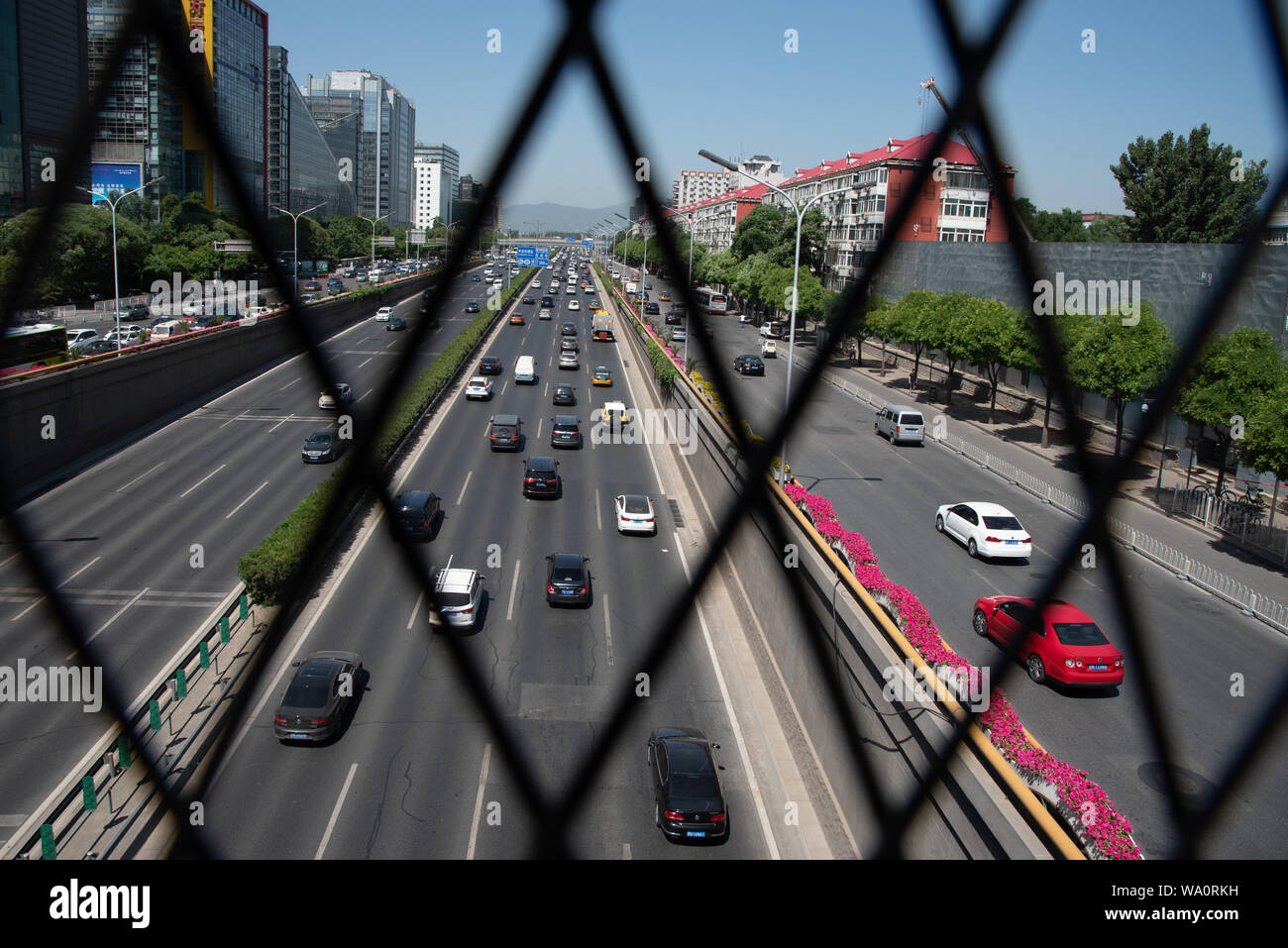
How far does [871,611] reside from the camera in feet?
28.6

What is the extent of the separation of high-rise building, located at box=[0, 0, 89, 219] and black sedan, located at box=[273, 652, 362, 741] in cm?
972

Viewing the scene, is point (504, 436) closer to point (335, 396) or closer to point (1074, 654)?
point (1074, 654)

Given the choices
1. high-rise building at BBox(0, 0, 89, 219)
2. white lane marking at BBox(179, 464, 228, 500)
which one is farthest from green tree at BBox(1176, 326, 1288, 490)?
white lane marking at BBox(179, 464, 228, 500)

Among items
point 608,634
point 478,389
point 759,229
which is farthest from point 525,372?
point 608,634

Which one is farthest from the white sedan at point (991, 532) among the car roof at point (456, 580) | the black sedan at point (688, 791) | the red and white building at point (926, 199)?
the red and white building at point (926, 199)

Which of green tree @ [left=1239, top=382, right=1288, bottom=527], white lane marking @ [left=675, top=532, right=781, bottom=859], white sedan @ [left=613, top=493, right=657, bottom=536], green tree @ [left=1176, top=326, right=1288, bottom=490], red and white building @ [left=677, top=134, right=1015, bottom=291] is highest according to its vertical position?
red and white building @ [left=677, top=134, right=1015, bottom=291]

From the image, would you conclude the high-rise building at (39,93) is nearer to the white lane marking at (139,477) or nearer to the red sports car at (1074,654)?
the red sports car at (1074,654)

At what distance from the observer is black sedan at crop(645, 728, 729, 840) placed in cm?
1048

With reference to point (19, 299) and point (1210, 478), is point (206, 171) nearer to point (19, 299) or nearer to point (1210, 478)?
point (19, 299)

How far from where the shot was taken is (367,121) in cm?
1537

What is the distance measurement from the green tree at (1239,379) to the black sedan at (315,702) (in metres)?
16.4

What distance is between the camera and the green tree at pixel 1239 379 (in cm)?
1753
